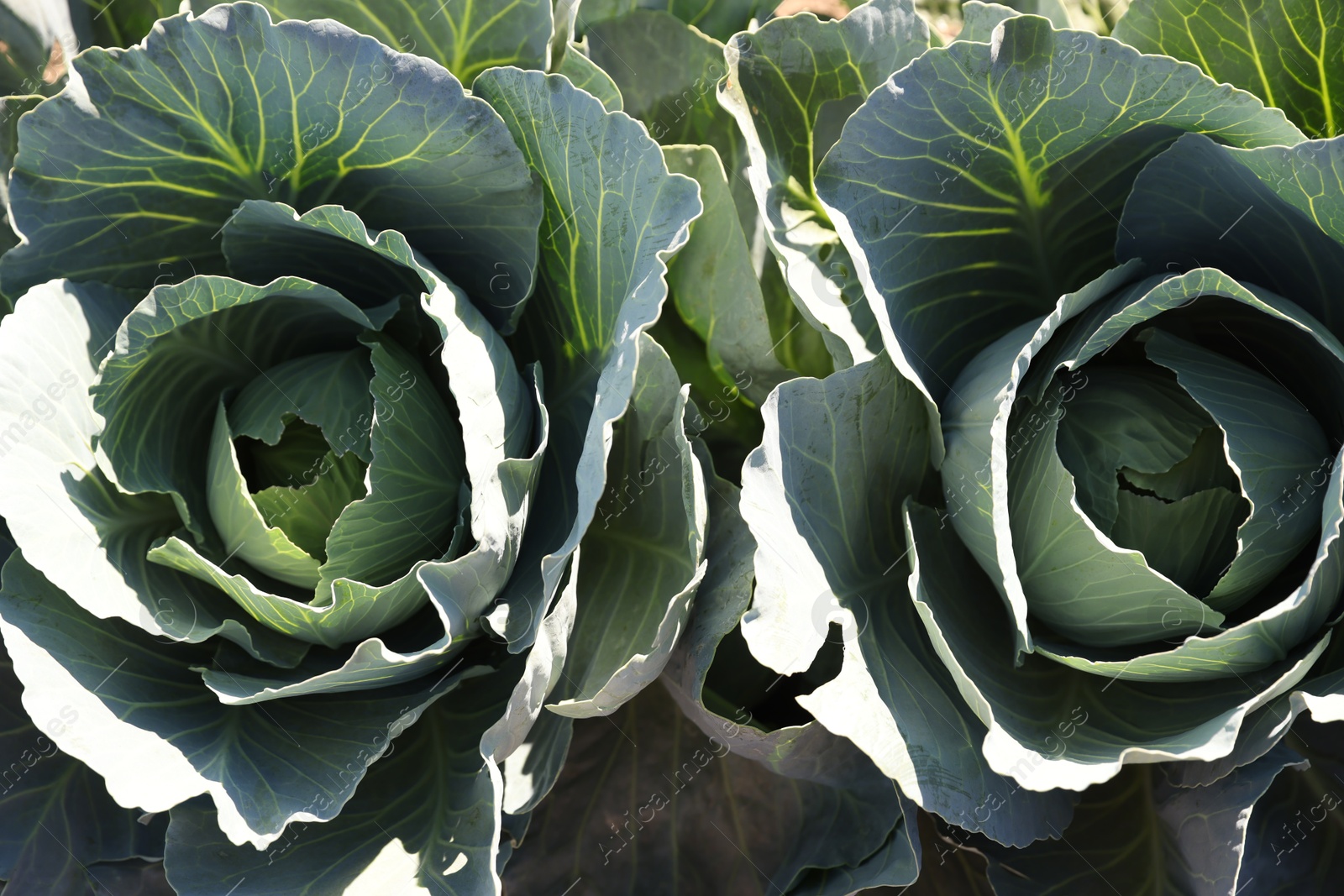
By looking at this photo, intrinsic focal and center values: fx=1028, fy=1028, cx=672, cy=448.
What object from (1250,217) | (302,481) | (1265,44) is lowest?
(302,481)

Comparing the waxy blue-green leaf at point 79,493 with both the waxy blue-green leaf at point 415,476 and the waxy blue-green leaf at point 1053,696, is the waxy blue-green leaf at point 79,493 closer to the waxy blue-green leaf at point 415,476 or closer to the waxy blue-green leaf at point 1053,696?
the waxy blue-green leaf at point 415,476

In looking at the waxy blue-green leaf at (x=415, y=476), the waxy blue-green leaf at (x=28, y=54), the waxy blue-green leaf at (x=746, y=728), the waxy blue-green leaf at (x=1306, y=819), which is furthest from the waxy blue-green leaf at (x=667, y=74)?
the waxy blue-green leaf at (x=1306, y=819)

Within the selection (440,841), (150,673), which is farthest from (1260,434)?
(150,673)

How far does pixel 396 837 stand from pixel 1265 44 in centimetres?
177

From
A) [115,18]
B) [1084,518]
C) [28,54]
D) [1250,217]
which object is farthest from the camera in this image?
[115,18]

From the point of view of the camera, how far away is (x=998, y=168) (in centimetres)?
152

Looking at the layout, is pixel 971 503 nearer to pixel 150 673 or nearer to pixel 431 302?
pixel 431 302

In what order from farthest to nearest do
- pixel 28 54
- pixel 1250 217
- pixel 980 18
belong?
1. pixel 28 54
2. pixel 980 18
3. pixel 1250 217

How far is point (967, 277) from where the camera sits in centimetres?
165

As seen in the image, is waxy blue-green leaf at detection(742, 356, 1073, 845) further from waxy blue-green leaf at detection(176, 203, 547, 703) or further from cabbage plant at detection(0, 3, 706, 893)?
waxy blue-green leaf at detection(176, 203, 547, 703)

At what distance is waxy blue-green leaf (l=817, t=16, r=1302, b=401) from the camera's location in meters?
1.36

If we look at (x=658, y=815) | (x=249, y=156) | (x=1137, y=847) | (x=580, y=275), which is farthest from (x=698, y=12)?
(x=1137, y=847)

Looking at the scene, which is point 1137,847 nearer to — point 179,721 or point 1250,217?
point 1250,217

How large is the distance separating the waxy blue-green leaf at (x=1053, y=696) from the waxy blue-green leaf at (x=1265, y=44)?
802 millimetres
